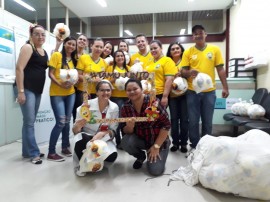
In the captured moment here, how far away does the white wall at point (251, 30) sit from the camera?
3.58 m

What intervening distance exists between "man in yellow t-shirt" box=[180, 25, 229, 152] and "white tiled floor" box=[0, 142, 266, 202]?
0.51 metres

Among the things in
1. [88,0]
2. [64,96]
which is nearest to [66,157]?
[64,96]

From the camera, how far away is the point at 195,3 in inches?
223

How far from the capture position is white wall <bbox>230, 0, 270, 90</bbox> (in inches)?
141

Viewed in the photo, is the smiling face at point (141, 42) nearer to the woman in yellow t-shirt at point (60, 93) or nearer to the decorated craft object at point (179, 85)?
the decorated craft object at point (179, 85)

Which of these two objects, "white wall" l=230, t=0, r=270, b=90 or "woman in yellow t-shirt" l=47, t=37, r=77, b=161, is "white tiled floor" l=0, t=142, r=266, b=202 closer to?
"woman in yellow t-shirt" l=47, t=37, r=77, b=161

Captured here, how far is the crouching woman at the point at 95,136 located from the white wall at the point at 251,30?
8.86ft

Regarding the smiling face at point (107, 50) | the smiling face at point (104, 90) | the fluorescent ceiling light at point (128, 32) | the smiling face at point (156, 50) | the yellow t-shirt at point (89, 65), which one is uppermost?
the fluorescent ceiling light at point (128, 32)

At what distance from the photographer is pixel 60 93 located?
2496 mm

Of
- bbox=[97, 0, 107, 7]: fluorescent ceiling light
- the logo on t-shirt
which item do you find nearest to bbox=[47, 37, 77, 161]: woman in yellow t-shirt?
the logo on t-shirt

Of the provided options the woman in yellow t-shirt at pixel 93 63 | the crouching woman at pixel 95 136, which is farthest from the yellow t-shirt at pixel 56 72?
the crouching woman at pixel 95 136

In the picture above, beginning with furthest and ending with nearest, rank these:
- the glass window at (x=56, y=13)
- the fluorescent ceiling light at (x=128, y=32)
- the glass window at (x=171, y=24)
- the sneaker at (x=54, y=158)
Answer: the fluorescent ceiling light at (x=128, y=32) < the glass window at (x=171, y=24) < the glass window at (x=56, y=13) < the sneaker at (x=54, y=158)

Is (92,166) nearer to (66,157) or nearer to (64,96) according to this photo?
(66,157)

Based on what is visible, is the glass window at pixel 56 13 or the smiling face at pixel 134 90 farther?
the glass window at pixel 56 13
